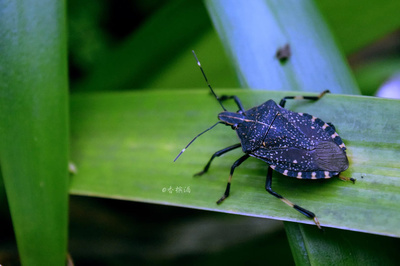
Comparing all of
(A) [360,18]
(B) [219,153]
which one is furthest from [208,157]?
(A) [360,18]

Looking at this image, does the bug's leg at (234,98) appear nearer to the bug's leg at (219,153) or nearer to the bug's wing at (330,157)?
the bug's leg at (219,153)

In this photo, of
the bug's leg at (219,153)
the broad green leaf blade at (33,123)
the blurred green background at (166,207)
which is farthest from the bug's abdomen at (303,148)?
the broad green leaf blade at (33,123)

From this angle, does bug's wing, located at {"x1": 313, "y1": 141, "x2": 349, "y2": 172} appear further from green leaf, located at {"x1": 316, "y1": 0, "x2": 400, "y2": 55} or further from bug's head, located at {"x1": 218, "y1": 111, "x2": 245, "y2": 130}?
green leaf, located at {"x1": 316, "y1": 0, "x2": 400, "y2": 55}

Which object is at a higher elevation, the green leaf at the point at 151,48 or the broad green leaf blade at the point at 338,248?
the green leaf at the point at 151,48

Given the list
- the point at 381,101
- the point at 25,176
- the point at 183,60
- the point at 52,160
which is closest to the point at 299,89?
the point at 381,101

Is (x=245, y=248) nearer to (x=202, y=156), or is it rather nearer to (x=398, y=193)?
(x=202, y=156)

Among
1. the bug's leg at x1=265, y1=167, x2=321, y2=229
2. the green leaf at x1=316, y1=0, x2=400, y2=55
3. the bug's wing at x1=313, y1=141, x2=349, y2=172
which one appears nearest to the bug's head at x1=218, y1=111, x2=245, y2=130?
the bug's leg at x1=265, y1=167, x2=321, y2=229

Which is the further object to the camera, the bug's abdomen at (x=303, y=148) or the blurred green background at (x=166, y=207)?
the blurred green background at (x=166, y=207)
